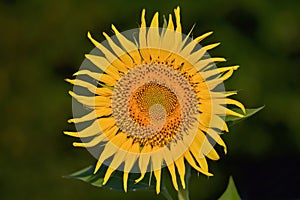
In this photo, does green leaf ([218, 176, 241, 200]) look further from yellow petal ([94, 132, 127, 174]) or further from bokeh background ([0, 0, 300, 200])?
bokeh background ([0, 0, 300, 200])

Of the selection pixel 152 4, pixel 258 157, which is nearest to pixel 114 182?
pixel 152 4

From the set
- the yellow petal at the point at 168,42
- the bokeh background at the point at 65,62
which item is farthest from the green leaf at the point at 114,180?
the bokeh background at the point at 65,62

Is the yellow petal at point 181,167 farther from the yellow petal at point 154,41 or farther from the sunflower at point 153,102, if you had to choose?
the yellow petal at point 154,41

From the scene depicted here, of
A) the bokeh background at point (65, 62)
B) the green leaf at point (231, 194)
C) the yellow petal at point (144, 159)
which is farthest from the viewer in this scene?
the bokeh background at point (65, 62)

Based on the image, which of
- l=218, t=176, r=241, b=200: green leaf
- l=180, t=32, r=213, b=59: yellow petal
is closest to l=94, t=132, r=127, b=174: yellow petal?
l=180, t=32, r=213, b=59: yellow petal

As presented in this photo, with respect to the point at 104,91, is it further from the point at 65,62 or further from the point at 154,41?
the point at 65,62
